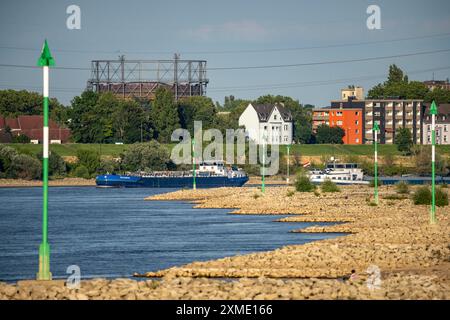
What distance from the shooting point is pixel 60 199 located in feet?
294

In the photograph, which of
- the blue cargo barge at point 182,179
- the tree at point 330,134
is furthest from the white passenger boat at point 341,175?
the tree at point 330,134

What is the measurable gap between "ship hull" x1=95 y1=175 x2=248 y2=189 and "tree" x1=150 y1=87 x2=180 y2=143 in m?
35.2

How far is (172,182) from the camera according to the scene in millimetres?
124625

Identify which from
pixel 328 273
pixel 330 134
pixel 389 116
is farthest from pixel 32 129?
pixel 328 273

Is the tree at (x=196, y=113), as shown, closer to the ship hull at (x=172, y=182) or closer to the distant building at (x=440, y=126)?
the ship hull at (x=172, y=182)

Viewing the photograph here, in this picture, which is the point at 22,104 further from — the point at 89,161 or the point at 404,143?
the point at 404,143

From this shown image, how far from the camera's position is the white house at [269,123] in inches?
6801

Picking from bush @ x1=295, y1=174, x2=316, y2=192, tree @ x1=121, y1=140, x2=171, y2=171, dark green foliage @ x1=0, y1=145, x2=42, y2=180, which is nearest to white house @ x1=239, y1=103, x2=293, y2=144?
tree @ x1=121, y1=140, x2=171, y2=171

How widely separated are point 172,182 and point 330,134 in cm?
5328

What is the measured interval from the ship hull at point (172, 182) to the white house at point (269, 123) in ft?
155

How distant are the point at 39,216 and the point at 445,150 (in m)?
102

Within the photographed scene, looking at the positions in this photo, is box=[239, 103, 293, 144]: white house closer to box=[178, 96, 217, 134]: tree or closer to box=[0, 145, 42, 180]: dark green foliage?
box=[178, 96, 217, 134]: tree
